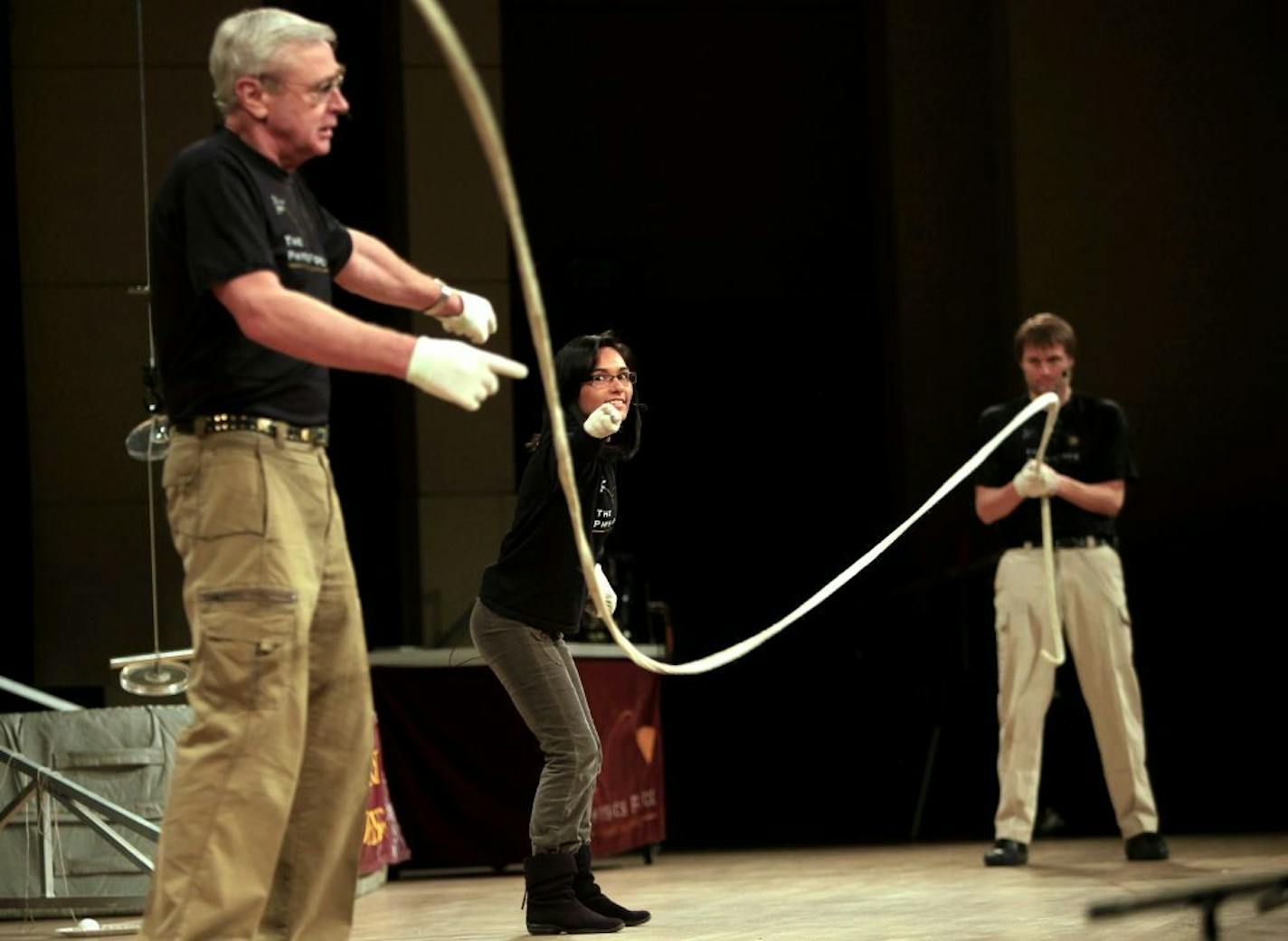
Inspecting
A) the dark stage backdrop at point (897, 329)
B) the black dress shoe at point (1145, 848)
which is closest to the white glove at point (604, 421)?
the black dress shoe at point (1145, 848)

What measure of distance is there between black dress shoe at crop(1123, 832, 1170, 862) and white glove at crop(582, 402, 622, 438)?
2.47 meters

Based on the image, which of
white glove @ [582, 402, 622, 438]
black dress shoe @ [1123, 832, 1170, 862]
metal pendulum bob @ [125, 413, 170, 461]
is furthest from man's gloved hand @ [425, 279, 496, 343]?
black dress shoe @ [1123, 832, 1170, 862]

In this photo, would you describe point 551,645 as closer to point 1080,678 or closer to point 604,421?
point 604,421

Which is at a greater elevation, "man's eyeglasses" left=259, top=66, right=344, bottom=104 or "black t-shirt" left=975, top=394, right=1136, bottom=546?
"man's eyeglasses" left=259, top=66, right=344, bottom=104

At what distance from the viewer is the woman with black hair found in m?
4.23

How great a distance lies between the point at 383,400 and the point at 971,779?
3.34 m

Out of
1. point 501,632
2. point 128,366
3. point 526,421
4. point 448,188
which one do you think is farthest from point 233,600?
point 526,421

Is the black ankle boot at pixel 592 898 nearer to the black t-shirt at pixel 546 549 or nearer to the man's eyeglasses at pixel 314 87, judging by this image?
the black t-shirt at pixel 546 549

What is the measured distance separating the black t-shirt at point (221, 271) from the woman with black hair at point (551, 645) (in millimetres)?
1387

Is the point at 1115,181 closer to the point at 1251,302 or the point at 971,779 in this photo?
the point at 1251,302

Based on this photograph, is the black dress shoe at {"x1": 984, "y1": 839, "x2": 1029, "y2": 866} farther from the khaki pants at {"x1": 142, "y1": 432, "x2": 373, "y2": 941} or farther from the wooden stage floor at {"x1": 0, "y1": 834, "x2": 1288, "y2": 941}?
the khaki pants at {"x1": 142, "y1": 432, "x2": 373, "y2": 941}

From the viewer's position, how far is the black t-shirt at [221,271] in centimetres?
273

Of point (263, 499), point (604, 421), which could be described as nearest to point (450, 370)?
point (263, 499)

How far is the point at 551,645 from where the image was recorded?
429 centimetres
